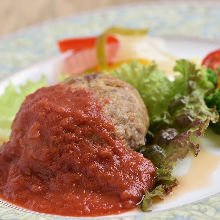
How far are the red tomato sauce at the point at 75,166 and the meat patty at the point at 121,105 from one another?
90 mm

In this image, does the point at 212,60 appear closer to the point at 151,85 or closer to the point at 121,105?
the point at 151,85

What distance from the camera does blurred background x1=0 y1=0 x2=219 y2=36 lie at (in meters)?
7.82

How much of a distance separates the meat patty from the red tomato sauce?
0.09 meters

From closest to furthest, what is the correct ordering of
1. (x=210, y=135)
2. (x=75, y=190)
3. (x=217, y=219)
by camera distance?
(x=217, y=219) → (x=75, y=190) → (x=210, y=135)

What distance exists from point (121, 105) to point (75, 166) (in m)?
0.67

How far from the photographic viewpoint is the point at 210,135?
157 inches

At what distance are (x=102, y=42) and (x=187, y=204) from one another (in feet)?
10.2

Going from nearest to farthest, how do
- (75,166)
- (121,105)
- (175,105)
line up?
(75,166)
(121,105)
(175,105)

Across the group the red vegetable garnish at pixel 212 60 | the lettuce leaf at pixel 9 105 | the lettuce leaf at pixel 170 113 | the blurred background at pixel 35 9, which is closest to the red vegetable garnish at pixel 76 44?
the lettuce leaf at pixel 9 105

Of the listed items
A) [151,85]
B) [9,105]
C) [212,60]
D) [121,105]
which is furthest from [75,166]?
[212,60]

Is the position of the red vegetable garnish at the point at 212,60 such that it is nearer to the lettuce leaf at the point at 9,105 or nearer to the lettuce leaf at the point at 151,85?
the lettuce leaf at the point at 151,85

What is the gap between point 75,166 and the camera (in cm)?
325

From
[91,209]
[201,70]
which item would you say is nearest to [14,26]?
[201,70]

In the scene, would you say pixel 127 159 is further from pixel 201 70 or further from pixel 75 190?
pixel 201 70
